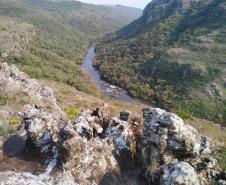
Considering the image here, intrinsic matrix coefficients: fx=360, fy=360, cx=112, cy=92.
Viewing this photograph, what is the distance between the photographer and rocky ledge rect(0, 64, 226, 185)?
1906 centimetres

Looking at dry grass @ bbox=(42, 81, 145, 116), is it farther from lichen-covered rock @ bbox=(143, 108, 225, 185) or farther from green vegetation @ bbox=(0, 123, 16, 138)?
lichen-covered rock @ bbox=(143, 108, 225, 185)

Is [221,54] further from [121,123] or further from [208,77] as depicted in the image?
[121,123]

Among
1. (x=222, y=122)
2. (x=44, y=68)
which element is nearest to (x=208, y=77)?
(x=222, y=122)

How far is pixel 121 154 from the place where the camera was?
22438mm

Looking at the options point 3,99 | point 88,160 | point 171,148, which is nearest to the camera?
point 171,148

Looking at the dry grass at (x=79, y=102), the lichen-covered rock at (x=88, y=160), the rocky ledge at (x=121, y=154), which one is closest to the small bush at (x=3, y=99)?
the dry grass at (x=79, y=102)

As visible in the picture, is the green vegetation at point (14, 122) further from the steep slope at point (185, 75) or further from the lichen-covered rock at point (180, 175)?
the steep slope at point (185, 75)

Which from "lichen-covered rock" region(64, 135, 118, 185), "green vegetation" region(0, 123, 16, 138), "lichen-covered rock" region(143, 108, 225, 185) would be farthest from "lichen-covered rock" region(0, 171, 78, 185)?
"green vegetation" region(0, 123, 16, 138)

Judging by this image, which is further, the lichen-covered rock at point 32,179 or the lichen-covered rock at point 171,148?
the lichen-covered rock at point 171,148

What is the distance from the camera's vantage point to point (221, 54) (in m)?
163

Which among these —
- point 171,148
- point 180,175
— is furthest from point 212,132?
point 180,175

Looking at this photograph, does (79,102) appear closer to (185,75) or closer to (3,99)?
(3,99)

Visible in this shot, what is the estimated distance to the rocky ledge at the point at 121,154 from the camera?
19.1 m

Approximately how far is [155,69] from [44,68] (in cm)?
5334
